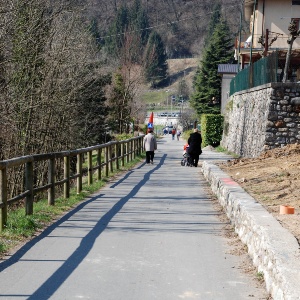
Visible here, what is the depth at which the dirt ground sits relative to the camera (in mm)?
8952

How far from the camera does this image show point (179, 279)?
6344 mm

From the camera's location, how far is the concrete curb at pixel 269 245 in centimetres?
506

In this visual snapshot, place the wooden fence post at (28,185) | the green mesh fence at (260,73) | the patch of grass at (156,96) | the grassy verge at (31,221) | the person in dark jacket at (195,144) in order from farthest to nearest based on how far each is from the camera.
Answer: the patch of grass at (156,96) → the person in dark jacket at (195,144) → the green mesh fence at (260,73) → the wooden fence post at (28,185) → the grassy verge at (31,221)

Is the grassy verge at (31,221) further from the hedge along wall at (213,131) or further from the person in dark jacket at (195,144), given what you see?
the hedge along wall at (213,131)

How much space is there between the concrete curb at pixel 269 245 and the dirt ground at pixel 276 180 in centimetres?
36

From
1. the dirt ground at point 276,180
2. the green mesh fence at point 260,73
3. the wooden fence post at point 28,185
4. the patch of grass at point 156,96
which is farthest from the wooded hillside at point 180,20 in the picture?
the wooden fence post at point 28,185

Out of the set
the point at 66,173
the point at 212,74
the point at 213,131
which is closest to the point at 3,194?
the point at 66,173

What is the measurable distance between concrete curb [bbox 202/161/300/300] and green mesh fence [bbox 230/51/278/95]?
487 inches

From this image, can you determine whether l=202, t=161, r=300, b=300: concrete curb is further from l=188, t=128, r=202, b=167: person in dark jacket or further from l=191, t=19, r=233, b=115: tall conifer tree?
l=191, t=19, r=233, b=115: tall conifer tree

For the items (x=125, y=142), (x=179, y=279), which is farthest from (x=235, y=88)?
(x=179, y=279)

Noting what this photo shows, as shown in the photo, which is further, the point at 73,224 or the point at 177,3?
the point at 177,3

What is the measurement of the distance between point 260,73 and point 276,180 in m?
11.9

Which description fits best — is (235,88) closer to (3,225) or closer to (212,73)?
(3,225)

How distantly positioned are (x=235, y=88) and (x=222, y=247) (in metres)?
26.6
